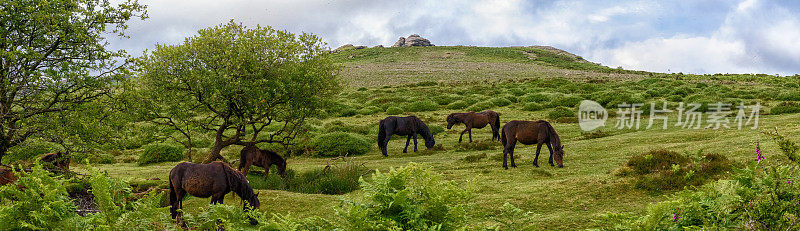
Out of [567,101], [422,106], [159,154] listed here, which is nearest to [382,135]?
[159,154]

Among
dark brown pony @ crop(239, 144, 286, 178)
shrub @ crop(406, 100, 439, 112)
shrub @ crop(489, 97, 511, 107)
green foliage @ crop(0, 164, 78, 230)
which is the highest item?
shrub @ crop(489, 97, 511, 107)

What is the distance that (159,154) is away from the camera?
2162 cm

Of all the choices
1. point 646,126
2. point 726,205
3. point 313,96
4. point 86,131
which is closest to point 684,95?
point 646,126

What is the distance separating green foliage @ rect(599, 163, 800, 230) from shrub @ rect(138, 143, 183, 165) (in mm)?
22726

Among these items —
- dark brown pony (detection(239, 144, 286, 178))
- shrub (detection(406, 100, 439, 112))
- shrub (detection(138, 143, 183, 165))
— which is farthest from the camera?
shrub (detection(406, 100, 439, 112))

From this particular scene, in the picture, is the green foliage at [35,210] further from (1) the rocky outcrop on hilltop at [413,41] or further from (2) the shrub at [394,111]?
(1) the rocky outcrop on hilltop at [413,41]

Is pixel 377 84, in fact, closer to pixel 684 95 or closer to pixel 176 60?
pixel 684 95

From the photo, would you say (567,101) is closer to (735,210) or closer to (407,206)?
(735,210)

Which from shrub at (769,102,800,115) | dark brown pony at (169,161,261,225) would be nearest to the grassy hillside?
shrub at (769,102,800,115)

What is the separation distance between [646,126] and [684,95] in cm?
1597

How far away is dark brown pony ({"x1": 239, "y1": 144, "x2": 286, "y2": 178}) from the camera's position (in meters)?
15.6

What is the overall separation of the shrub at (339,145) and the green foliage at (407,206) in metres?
17.1

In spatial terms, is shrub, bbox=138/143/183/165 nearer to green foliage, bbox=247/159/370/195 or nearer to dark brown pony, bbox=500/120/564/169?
green foliage, bbox=247/159/370/195

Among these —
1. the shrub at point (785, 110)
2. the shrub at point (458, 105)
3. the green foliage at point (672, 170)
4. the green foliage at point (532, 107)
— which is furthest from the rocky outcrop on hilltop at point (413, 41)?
the green foliage at point (672, 170)
